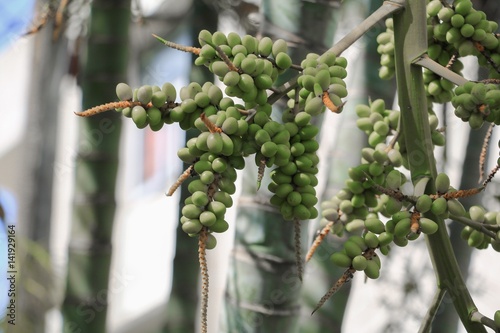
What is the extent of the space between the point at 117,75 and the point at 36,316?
635 mm

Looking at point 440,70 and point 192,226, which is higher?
point 440,70

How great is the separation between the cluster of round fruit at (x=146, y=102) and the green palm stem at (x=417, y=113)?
16 cm

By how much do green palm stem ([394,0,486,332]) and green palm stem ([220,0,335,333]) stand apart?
271 mm

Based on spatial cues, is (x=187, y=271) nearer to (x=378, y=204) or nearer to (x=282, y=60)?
(x=378, y=204)

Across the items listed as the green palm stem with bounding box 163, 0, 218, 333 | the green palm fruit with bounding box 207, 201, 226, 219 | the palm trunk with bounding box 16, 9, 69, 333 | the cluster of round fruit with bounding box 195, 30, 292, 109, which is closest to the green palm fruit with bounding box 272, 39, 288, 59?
the cluster of round fruit with bounding box 195, 30, 292, 109

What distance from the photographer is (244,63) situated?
393 millimetres

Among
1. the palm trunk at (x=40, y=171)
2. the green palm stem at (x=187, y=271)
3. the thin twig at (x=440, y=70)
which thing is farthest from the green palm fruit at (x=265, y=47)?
the palm trunk at (x=40, y=171)

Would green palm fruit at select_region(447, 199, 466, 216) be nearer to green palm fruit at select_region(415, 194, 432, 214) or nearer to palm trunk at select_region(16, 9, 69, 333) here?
green palm fruit at select_region(415, 194, 432, 214)

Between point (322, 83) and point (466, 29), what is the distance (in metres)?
0.13

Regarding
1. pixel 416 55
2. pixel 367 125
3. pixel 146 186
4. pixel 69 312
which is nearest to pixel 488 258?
pixel 69 312

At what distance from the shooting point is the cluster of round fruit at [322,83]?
39 centimetres

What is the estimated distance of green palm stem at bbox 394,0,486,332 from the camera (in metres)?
0.44

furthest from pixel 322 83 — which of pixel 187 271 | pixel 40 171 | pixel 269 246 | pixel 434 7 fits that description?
pixel 40 171

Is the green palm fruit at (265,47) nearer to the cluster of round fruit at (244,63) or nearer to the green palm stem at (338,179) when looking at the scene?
the cluster of round fruit at (244,63)
